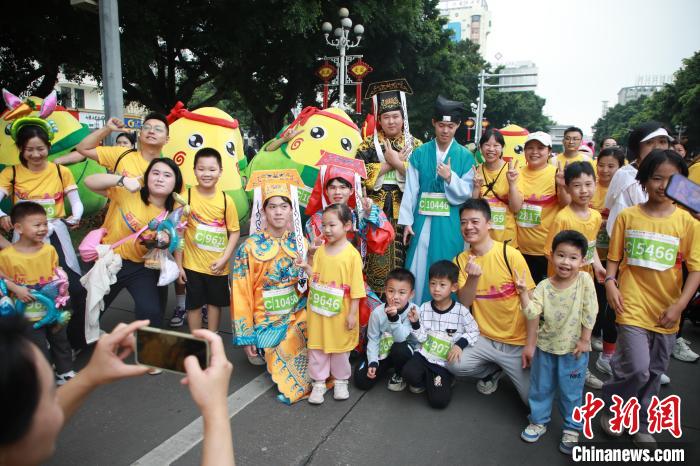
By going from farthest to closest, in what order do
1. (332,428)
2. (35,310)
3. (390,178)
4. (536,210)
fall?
(390,178) → (536,210) → (35,310) → (332,428)

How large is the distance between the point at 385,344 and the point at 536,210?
6.07 ft

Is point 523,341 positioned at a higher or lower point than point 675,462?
higher

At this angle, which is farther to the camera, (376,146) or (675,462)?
(376,146)

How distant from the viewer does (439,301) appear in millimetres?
3309

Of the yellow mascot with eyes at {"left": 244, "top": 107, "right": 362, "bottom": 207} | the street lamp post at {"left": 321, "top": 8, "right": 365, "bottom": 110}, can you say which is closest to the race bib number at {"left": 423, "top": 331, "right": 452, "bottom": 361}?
the yellow mascot with eyes at {"left": 244, "top": 107, "right": 362, "bottom": 207}

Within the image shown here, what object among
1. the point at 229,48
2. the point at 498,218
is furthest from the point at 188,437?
the point at 229,48

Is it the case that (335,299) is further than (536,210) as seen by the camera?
No

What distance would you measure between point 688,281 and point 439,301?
4.76 feet

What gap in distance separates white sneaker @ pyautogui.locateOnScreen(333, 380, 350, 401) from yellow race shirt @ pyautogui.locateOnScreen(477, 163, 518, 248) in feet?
6.17

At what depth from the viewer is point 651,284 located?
2.82 metres

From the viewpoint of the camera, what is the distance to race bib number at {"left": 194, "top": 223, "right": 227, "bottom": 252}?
12.3 ft

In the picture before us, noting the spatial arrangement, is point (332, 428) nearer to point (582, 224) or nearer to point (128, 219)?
point (128, 219)

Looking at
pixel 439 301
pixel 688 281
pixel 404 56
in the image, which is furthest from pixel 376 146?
pixel 404 56

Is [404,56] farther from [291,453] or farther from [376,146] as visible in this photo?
[291,453]
